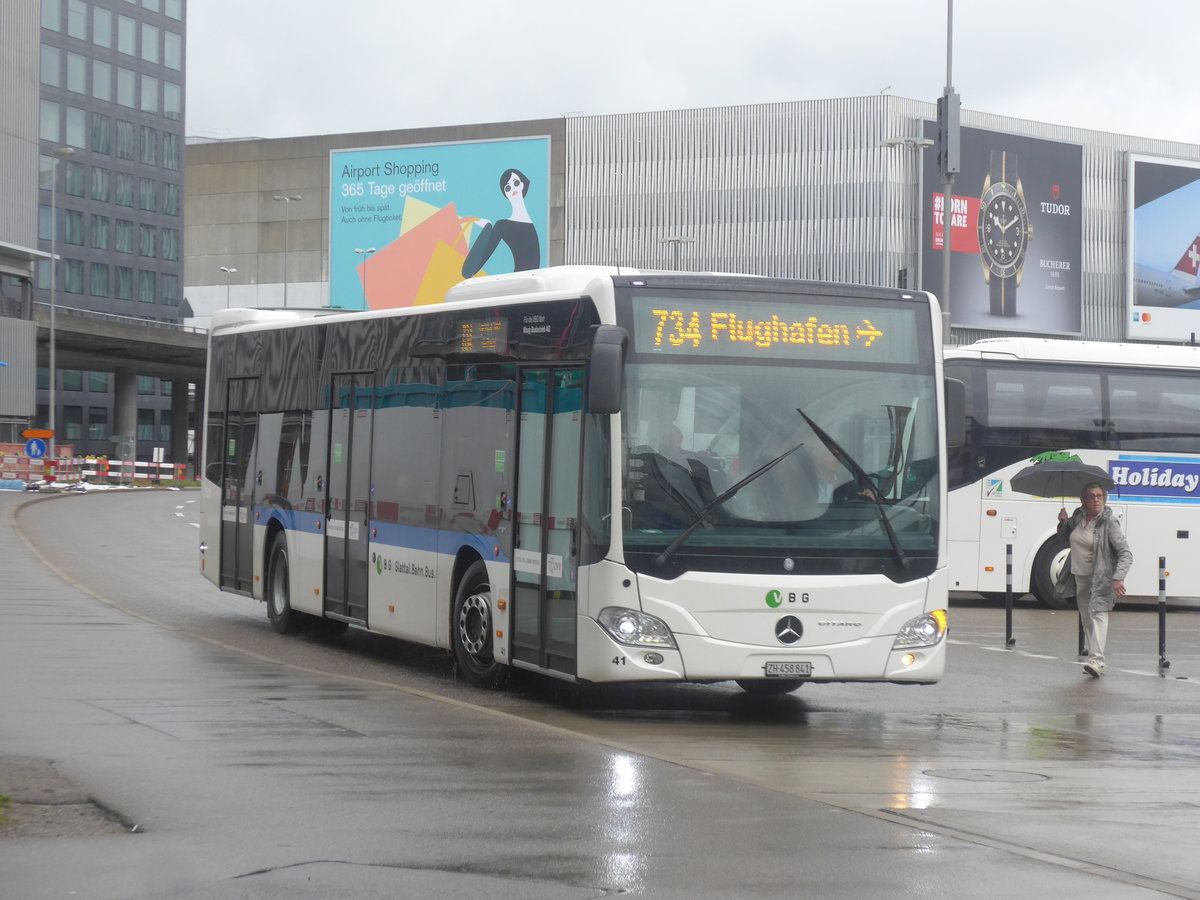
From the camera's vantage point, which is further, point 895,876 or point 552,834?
point 552,834

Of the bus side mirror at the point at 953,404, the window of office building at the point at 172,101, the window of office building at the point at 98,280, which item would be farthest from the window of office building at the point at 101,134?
the bus side mirror at the point at 953,404

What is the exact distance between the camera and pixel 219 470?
1947 cm

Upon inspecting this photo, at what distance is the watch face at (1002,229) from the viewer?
91.7 meters

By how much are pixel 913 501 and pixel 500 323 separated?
11.0 ft

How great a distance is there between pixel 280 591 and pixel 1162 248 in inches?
3500

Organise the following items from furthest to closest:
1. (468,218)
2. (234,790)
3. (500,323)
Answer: (468,218), (500,323), (234,790)

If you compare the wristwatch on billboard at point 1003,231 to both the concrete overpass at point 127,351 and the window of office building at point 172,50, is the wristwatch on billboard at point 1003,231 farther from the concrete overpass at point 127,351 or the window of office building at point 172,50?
the window of office building at point 172,50

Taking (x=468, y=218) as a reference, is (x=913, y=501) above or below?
below

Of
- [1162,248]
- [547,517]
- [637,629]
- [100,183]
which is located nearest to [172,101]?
[100,183]

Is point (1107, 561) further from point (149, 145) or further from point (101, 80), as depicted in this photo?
point (149, 145)

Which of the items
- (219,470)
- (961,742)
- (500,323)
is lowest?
(961,742)

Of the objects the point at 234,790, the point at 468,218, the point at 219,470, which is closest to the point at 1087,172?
the point at 468,218

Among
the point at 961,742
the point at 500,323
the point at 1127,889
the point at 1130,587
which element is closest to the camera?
the point at 1127,889

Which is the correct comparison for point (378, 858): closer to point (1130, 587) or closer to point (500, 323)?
point (500, 323)
